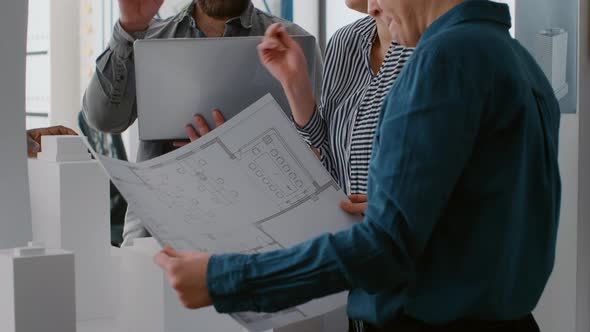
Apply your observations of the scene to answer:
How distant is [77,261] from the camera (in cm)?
155

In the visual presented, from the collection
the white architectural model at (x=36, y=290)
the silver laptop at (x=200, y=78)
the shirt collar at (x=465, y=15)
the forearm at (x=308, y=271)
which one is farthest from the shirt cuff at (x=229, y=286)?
the silver laptop at (x=200, y=78)

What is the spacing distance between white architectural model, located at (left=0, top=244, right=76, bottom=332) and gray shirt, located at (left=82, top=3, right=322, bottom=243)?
625 mm

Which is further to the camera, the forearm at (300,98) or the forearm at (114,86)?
the forearm at (114,86)

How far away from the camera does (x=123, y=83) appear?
192 cm

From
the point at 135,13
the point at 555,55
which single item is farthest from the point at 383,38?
the point at 555,55

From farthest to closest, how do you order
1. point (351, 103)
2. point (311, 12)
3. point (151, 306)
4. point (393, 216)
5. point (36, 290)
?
1. point (311, 12)
2. point (151, 306)
3. point (351, 103)
4. point (36, 290)
5. point (393, 216)

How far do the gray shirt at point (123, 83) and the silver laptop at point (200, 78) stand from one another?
0.44m

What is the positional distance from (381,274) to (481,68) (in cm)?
22

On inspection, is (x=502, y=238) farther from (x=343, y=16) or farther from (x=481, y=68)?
(x=343, y=16)

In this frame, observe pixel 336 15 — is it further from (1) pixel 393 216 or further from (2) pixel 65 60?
(1) pixel 393 216

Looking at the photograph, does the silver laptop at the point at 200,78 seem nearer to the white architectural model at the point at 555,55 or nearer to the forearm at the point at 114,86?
the forearm at the point at 114,86

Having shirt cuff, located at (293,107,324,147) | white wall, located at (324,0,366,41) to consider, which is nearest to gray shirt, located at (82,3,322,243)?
shirt cuff, located at (293,107,324,147)

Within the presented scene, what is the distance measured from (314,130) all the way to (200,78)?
220 millimetres

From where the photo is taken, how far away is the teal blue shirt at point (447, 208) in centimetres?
78
